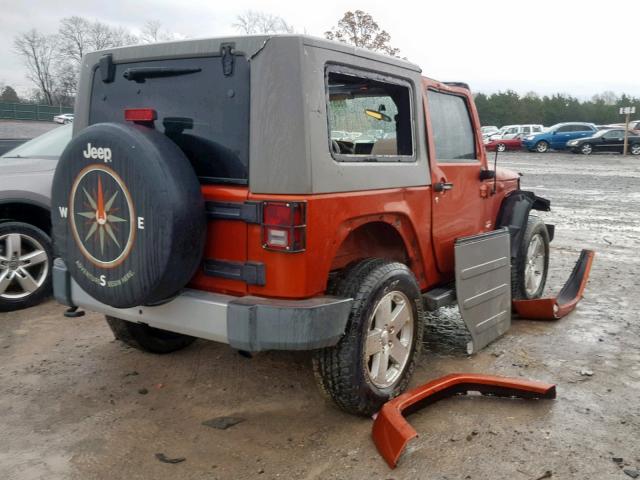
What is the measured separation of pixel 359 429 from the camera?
319cm

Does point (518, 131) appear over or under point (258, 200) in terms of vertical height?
over

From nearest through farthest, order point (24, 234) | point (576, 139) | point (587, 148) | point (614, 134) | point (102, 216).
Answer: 1. point (102, 216)
2. point (24, 234)
3. point (614, 134)
4. point (587, 148)
5. point (576, 139)

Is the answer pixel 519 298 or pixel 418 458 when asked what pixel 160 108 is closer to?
pixel 418 458

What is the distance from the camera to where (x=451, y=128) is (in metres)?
4.36

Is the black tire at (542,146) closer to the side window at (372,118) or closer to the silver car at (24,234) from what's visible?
the silver car at (24,234)

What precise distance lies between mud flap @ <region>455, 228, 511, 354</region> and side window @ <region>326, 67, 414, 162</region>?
2.59 feet

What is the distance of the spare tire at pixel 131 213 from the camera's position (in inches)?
107

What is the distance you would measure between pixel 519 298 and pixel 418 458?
2657 mm

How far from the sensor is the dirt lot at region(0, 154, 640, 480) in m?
2.86

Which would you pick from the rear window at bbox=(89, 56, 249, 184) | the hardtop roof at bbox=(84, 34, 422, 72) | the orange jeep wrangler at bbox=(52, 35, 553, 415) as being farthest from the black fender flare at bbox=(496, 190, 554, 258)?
the rear window at bbox=(89, 56, 249, 184)

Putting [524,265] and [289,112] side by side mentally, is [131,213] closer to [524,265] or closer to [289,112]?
[289,112]

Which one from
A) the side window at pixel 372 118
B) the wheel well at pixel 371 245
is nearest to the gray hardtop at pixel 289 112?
the side window at pixel 372 118

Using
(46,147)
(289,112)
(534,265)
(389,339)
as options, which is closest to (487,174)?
(534,265)

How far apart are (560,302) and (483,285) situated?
67.7 inches
